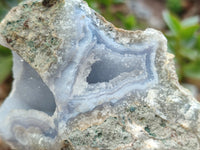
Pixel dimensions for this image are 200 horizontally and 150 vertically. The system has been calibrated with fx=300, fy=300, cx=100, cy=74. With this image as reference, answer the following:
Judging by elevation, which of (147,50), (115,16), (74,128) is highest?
(147,50)

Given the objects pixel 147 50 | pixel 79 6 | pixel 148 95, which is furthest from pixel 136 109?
pixel 79 6

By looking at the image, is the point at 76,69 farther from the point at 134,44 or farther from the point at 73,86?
the point at 134,44

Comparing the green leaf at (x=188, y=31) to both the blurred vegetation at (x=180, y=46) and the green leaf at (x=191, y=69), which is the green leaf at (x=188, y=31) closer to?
the blurred vegetation at (x=180, y=46)

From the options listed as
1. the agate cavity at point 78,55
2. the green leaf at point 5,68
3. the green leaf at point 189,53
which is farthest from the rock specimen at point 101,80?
the green leaf at point 189,53

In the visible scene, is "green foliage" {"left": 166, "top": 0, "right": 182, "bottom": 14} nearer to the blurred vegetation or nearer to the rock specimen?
the blurred vegetation

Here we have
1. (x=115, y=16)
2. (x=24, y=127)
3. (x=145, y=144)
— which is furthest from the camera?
(x=115, y=16)

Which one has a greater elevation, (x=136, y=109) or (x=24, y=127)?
(x=136, y=109)
